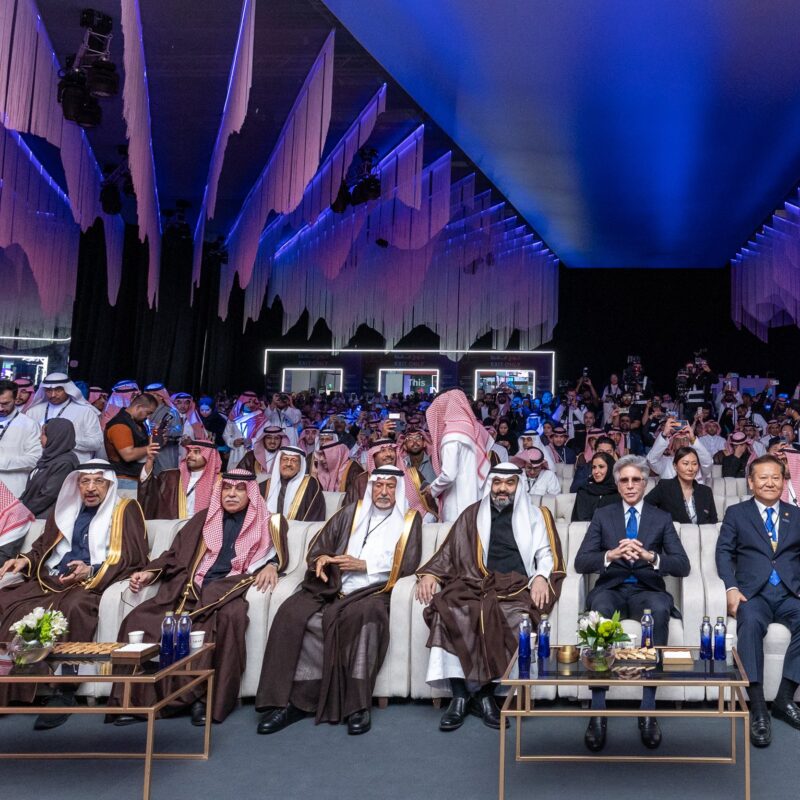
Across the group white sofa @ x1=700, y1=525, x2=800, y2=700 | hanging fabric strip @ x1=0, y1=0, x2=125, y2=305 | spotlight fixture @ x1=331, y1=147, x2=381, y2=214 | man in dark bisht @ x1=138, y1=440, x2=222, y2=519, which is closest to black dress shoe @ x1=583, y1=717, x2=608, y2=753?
white sofa @ x1=700, y1=525, x2=800, y2=700

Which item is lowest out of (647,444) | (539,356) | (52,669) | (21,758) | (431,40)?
(21,758)

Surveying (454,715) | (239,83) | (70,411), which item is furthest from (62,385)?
(454,715)

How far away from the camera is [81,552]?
4789 millimetres

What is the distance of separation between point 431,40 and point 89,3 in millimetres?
2819

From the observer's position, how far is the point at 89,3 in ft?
25.0

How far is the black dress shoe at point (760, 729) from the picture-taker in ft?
12.1

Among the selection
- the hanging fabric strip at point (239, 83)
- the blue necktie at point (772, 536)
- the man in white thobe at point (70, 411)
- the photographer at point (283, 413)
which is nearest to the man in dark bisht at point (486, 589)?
the blue necktie at point (772, 536)

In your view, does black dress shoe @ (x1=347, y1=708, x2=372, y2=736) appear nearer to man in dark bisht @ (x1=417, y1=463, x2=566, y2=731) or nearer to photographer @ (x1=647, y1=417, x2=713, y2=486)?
man in dark bisht @ (x1=417, y1=463, x2=566, y2=731)

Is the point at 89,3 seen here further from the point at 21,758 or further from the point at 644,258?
the point at 644,258

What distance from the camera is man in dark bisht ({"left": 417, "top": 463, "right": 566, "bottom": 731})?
4129 mm

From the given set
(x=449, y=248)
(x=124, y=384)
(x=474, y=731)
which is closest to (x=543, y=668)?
Result: (x=474, y=731)

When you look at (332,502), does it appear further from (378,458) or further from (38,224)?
(38,224)

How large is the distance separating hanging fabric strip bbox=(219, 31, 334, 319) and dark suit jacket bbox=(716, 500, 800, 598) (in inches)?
197

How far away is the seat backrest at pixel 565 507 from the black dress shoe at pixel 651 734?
2.25 metres
